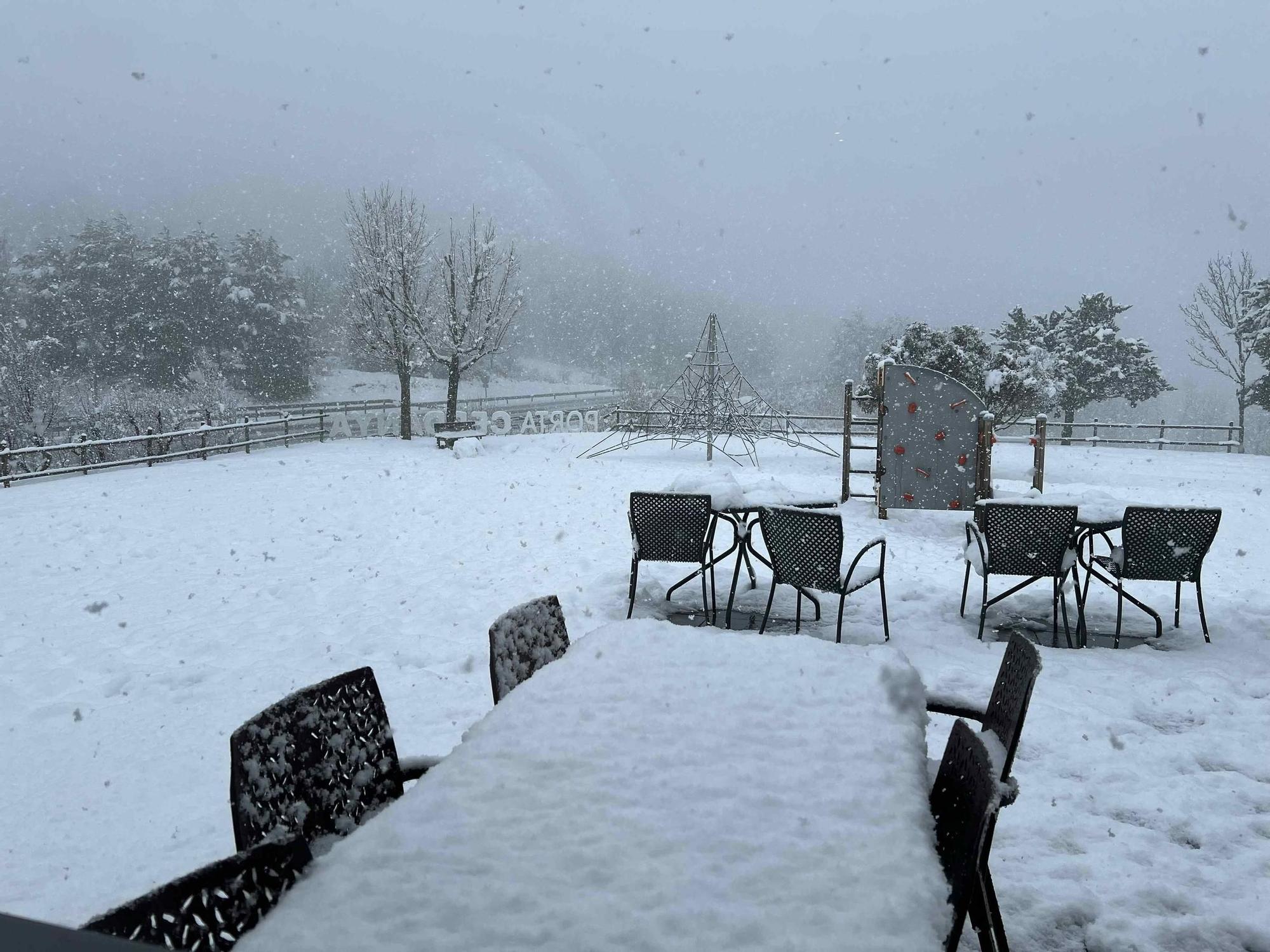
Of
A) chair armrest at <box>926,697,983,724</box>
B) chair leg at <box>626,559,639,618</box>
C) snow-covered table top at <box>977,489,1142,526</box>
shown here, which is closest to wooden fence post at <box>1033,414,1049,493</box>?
snow-covered table top at <box>977,489,1142,526</box>

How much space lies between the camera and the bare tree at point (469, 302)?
24203 millimetres

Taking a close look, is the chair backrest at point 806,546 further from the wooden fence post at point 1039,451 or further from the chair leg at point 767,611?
the wooden fence post at point 1039,451

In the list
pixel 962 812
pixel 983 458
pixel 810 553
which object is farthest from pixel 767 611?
pixel 983 458

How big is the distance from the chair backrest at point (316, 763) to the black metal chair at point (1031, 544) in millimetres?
4611

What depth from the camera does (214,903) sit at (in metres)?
1.29

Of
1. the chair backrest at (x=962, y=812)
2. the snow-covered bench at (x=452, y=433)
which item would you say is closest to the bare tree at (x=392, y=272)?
the snow-covered bench at (x=452, y=433)

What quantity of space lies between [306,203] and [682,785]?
9060 cm

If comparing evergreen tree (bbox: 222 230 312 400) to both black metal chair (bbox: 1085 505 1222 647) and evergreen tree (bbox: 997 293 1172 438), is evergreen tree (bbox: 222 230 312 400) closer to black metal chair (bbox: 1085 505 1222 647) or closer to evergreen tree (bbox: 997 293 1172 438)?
evergreen tree (bbox: 997 293 1172 438)

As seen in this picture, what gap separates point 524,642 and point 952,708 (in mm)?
1515

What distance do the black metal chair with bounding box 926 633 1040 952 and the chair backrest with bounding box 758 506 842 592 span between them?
2572 mm

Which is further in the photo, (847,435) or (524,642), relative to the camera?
(847,435)

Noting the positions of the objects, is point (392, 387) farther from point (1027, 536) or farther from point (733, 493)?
point (1027, 536)

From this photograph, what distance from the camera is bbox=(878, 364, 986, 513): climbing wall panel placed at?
959cm

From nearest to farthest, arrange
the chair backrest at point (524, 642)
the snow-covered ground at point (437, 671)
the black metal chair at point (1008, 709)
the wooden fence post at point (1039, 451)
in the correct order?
1. the black metal chair at point (1008, 709)
2. the chair backrest at point (524, 642)
3. the snow-covered ground at point (437, 671)
4. the wooden fence post at point (1039, 451)
